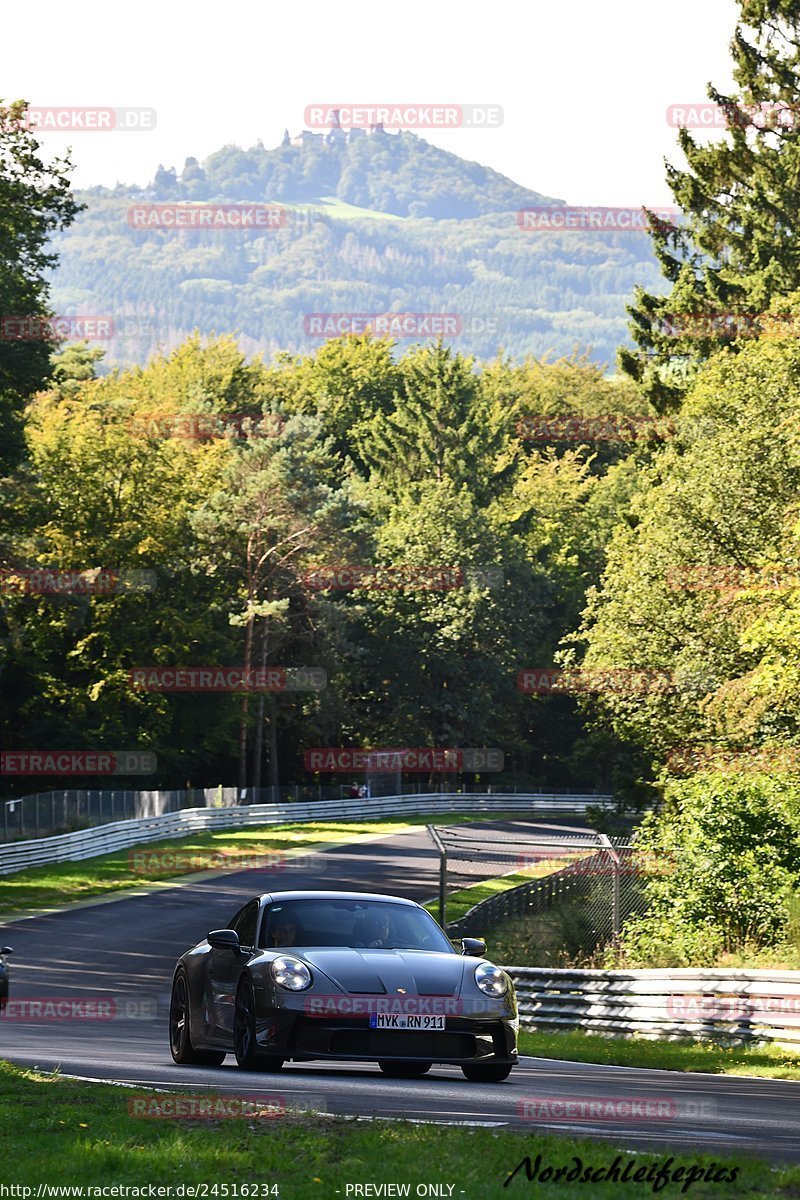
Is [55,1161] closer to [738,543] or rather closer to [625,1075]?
[625,1075]

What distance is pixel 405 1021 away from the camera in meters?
12.3

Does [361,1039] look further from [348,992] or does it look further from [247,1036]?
[247,1036]

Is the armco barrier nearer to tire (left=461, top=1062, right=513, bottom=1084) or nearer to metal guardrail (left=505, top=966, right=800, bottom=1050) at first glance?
metal guardrail (left=505, top=966, right=800, bottom=1050)

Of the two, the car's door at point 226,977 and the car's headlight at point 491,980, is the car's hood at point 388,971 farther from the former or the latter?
the car's door at point 226,977

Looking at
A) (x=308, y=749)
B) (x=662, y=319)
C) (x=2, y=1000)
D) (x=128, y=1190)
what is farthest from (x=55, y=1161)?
(x=308, y=749)

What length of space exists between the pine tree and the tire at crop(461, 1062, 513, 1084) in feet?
136

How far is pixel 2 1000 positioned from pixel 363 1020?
26.2 feet

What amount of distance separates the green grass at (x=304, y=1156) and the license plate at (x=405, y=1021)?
8.84 ft

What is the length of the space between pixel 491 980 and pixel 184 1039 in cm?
280

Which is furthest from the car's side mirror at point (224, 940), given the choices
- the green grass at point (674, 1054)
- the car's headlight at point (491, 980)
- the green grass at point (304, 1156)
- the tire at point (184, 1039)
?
the green grass at point (674, 1054)

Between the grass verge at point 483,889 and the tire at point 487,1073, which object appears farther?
the grass verge at point 483,889

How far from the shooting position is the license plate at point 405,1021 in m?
12.3

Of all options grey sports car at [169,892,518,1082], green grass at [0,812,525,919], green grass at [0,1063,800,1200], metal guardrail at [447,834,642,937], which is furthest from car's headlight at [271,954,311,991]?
green grass at [0,812,525,919]

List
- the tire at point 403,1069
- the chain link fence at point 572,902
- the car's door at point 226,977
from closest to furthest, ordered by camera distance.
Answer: the tire at point 403,1069
the car's door at point 226,977
the chain link fence at point 572,902
